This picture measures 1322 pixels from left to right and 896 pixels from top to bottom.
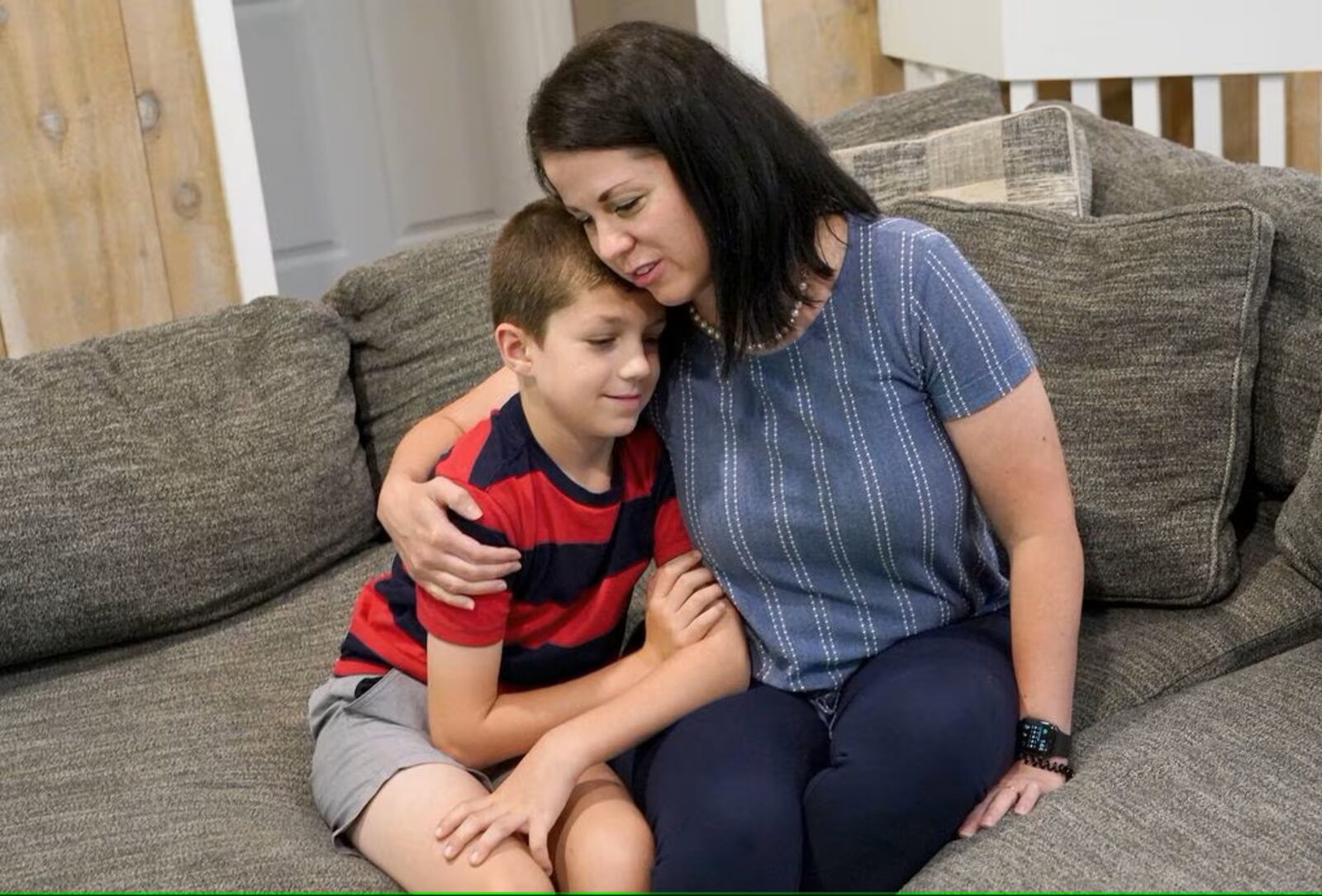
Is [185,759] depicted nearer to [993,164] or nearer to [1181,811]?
[1181,811]

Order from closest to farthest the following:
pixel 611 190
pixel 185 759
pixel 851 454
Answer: pixel 611 190, pixel 851 454, pixel 185 759

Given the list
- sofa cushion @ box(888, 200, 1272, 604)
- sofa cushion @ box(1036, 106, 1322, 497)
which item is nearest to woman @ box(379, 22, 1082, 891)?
sofa cushion @ box(888, 200, 1272, 604)

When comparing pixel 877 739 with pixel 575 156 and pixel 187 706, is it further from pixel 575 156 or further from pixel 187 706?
pixel 187 706

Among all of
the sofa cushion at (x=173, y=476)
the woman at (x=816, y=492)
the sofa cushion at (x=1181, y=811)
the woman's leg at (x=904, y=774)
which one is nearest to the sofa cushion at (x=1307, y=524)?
the sofa cushion at (x=1181, y=811)

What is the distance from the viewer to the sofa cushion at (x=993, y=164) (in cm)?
211

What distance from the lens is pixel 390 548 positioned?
2.22m

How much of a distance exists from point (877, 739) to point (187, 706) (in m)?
0.86

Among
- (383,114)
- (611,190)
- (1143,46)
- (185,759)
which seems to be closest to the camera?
(611,190)

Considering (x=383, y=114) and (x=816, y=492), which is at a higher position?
(x=383, y=114)

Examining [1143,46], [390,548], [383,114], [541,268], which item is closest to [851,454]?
[541,268]

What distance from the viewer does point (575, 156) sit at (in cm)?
141

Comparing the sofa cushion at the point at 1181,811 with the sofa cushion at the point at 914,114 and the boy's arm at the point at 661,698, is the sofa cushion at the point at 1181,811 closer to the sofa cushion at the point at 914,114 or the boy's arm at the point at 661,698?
the boy's arm at the point at 661,698

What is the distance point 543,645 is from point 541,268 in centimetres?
37

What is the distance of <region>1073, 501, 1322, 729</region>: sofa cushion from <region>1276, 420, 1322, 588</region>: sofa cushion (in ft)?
0.13
